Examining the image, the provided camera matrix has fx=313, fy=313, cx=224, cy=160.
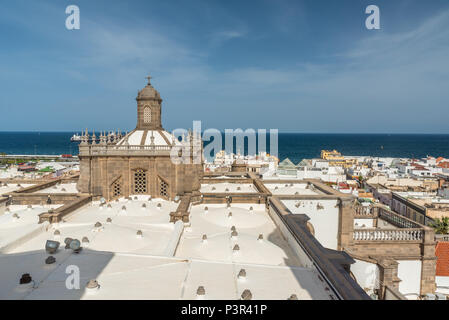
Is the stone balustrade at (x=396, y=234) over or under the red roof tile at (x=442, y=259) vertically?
over

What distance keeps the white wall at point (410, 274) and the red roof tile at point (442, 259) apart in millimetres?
2624

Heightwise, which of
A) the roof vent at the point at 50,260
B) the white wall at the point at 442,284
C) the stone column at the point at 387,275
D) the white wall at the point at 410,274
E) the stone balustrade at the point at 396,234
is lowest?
the white wall at the point at 442,284

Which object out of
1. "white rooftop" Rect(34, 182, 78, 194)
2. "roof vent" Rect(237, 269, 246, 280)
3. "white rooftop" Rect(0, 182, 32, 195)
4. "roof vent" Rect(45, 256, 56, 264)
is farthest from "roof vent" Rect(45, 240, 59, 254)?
"white rooftop" Rect(0, 182, 32, 195)

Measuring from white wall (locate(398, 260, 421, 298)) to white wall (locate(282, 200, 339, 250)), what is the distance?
3959 mm

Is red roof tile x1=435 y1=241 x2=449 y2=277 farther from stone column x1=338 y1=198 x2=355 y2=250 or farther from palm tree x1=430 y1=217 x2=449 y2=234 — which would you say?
palm tree x1=430 y1=217 x2=449 y2=234

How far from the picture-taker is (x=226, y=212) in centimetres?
1848

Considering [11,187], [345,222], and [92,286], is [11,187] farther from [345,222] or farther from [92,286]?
[345,222]

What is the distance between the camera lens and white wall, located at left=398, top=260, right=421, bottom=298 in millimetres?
18859

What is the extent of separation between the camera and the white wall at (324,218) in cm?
2106

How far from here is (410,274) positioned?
748 inches

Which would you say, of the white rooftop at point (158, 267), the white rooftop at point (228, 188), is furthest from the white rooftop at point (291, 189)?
the white rooftop at point (158, 267)

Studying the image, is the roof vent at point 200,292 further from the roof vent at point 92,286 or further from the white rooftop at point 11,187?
the white rooftop at point 11,187
